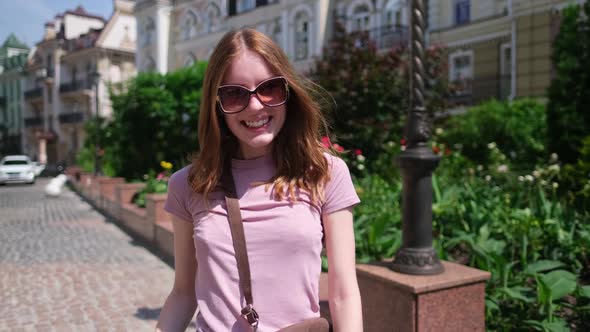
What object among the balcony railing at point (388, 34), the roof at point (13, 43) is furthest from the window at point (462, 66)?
the roof at point (13, 43)

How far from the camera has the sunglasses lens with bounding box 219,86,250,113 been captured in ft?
5.65

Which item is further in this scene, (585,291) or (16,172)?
(16,172)

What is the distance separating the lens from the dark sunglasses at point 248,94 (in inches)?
67.8

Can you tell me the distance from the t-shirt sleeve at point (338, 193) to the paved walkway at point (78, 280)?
3.31 metres

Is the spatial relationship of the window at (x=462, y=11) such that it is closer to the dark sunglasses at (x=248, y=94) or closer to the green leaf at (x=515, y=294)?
the green leaf at (x=515, y=294)

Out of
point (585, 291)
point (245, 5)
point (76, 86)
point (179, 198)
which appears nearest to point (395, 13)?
point (245, 5)

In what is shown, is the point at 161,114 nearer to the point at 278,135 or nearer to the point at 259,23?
the point at 278,135

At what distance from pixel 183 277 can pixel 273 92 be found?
76 centimetres

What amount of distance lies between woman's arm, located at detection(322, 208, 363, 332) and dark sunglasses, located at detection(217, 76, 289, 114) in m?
0.46

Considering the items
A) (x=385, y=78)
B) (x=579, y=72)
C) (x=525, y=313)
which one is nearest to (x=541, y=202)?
(x=525, y=313)

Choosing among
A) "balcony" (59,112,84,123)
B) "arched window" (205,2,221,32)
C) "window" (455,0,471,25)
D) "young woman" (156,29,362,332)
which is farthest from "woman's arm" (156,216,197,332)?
"balcony" (59,112,84,123)

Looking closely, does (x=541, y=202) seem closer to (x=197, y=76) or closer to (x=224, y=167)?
(x=224, y=167)

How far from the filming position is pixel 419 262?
10.9 ft

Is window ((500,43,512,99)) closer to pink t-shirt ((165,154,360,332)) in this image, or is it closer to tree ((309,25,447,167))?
tree ((309,25,447,167))
